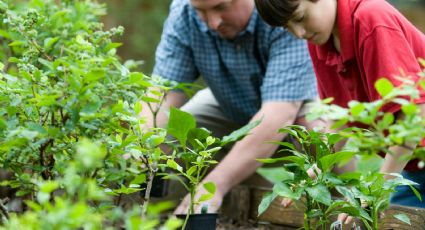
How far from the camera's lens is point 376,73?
239 centimetres

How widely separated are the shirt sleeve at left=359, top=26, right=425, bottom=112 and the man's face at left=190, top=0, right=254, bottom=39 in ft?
2.81

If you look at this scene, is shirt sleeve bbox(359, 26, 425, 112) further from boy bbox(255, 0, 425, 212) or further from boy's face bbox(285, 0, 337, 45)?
boy's face bbox(285, 0, 337, 45)

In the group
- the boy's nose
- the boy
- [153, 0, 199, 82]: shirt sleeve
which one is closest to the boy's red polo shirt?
the boy

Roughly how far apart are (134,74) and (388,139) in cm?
76

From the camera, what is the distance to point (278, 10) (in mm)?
2465

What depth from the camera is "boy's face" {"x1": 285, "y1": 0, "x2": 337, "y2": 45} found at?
2482 millimetres

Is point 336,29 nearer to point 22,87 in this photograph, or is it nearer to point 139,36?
point 22,87

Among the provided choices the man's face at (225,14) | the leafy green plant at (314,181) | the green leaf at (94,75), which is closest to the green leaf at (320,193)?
the leafy green plant at (314,181)

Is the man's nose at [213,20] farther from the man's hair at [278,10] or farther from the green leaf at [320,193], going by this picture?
the green leaf at [320,193]

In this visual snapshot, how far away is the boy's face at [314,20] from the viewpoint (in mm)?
2482

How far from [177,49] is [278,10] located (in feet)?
4.06

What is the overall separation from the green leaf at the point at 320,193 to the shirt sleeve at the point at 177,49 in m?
1.88

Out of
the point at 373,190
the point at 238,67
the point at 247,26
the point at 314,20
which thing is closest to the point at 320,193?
the point at 373,190

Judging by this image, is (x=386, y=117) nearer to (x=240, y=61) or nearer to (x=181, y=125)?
(x=181, y=125)
